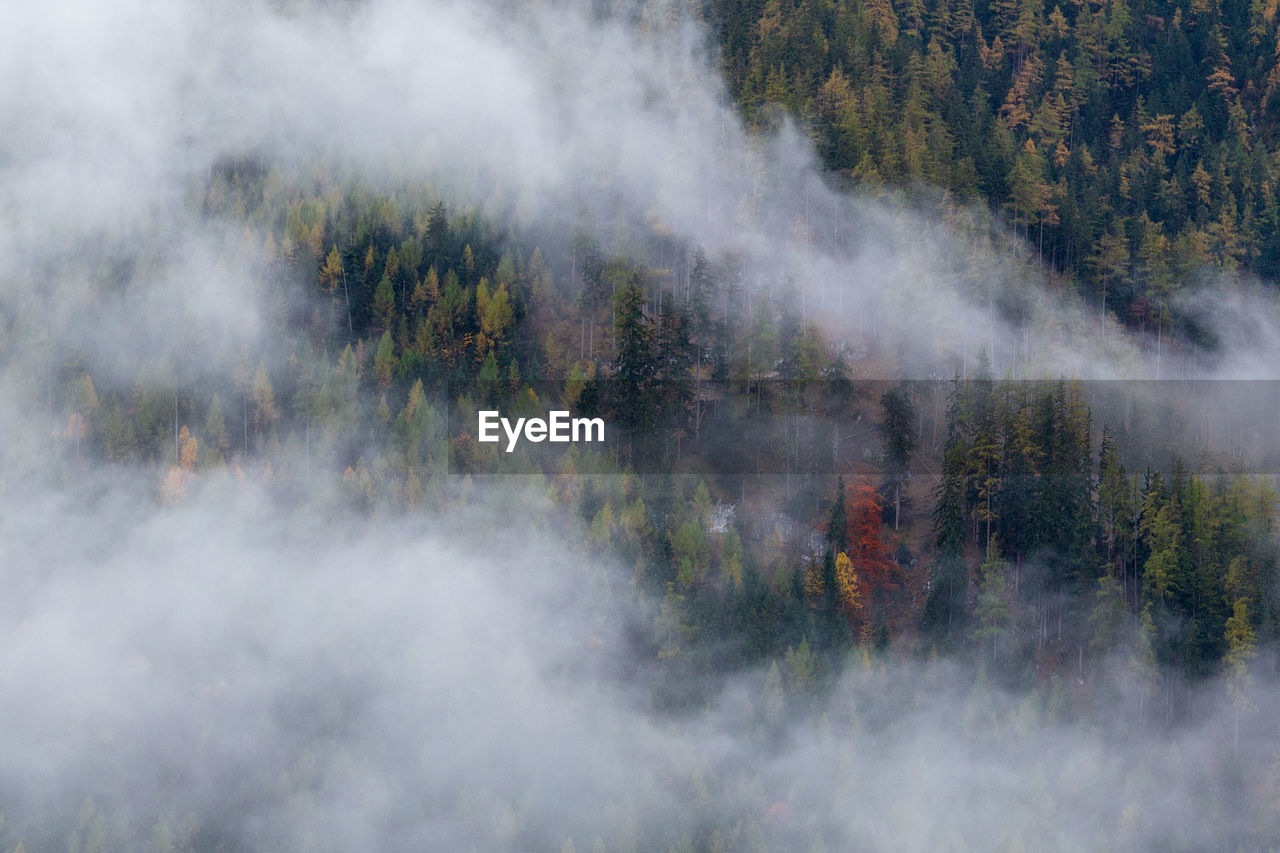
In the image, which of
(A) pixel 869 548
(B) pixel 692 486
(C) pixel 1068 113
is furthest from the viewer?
(C) pixel 1068 113

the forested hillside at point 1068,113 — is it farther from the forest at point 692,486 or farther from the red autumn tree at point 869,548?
the red autumn tree at point 869,548

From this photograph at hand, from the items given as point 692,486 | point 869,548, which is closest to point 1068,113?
point 869,548

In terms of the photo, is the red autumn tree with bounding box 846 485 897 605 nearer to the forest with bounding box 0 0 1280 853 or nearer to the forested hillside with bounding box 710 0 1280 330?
the forest with bounding box 0 0 1280 853

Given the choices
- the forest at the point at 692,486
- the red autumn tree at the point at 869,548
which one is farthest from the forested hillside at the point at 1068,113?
the red autumn tree at the point at 869,548

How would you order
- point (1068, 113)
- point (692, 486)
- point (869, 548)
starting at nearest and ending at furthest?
point (869, 548), point (692, 486), point (1068, 113)

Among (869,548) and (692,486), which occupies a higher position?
(692,486)

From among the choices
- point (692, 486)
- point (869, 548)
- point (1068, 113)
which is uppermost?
point (1068, 113)

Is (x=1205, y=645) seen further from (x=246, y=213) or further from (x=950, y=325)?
(x=246, y=213)

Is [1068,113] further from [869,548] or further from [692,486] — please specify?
[692,486]

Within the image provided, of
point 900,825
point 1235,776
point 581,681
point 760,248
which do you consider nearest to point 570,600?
point 581,681
